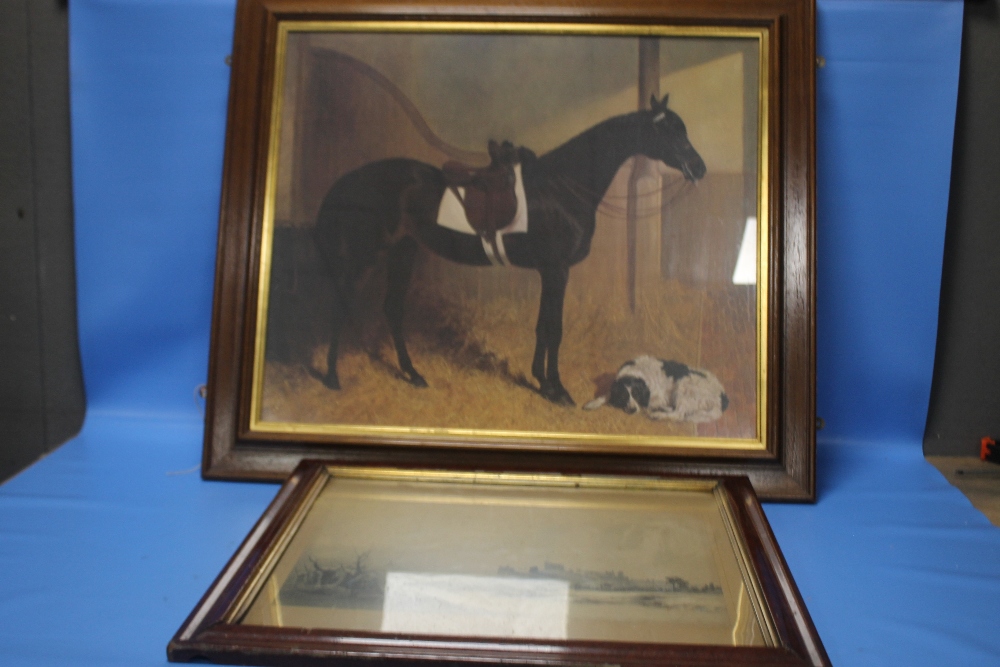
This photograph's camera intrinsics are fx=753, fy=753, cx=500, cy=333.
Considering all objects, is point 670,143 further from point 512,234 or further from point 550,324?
point 550,324

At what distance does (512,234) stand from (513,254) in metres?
0.06

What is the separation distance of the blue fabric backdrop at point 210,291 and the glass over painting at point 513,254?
33 cm

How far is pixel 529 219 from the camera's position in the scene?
89.3 inches

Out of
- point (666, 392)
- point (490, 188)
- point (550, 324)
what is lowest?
point (666, 392)

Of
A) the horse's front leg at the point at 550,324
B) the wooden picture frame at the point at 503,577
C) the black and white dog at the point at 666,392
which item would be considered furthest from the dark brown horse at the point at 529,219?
the wooden picture frame at the point at 503,577

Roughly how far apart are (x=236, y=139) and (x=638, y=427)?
149cm

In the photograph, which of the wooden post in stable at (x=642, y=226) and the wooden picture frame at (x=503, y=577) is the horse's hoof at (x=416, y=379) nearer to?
the wooden picture frame at (x=503, y=577)

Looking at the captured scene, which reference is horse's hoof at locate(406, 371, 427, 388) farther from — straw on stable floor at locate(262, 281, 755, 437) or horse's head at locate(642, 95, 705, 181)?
horse's head at locate(642, 95, 705, 181)

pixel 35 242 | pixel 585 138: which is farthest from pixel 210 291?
pixel 585 138

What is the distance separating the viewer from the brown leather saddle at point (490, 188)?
89.6 inches

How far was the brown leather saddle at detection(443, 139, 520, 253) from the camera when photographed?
7.47ft

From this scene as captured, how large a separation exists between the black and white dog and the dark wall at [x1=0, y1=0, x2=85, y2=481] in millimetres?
1837

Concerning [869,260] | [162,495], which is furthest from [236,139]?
[869,260]

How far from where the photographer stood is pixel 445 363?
227 centimetres
